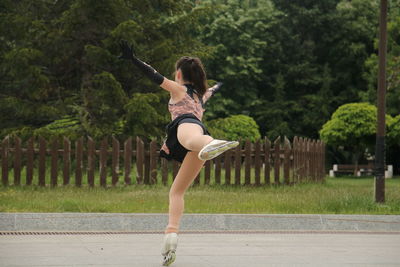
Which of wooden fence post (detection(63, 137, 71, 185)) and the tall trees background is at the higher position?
the tall trees background

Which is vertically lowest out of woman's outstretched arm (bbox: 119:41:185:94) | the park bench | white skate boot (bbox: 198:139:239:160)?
the park bench

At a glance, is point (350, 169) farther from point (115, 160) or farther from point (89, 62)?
point (115, 160)

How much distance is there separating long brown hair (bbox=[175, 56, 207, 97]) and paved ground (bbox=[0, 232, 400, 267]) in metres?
1.65

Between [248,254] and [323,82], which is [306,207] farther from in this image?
[323,82]

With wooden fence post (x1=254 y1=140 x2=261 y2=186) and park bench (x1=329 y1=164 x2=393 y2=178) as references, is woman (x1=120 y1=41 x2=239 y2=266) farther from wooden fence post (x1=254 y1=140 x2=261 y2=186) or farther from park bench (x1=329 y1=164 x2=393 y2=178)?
park bench (x1=329 y1=164 x2=393 y2=178)

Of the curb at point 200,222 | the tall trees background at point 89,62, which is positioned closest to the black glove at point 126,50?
the curb at point 200,222

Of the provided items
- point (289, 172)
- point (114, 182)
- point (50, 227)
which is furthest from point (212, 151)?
point (289, 172)

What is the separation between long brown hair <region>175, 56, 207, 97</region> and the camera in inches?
262

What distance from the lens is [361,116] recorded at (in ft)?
117

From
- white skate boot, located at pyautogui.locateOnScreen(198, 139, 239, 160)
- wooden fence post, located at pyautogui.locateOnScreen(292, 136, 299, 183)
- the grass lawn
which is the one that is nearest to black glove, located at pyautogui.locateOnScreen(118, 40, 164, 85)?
white skate boot, located at pyautogui.locateOnScreen(198, 139, 239, 160)

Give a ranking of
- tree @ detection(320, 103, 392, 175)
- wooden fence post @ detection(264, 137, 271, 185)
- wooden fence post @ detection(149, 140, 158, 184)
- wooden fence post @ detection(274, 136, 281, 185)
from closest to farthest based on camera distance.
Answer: wooden fence post @ detection(149, 140, 158, 184) → wooden fence post @ detection(264, 137, 271, 185) → wooden fence post @ detection(274, 136, 281, 185) → tree @ detection(320, 103, 392, 175)

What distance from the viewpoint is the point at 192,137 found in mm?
6141

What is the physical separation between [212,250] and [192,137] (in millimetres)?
2096

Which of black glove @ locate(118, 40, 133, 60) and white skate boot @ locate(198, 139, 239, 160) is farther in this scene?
black glove @ locate(118, 40, 133, 60)
